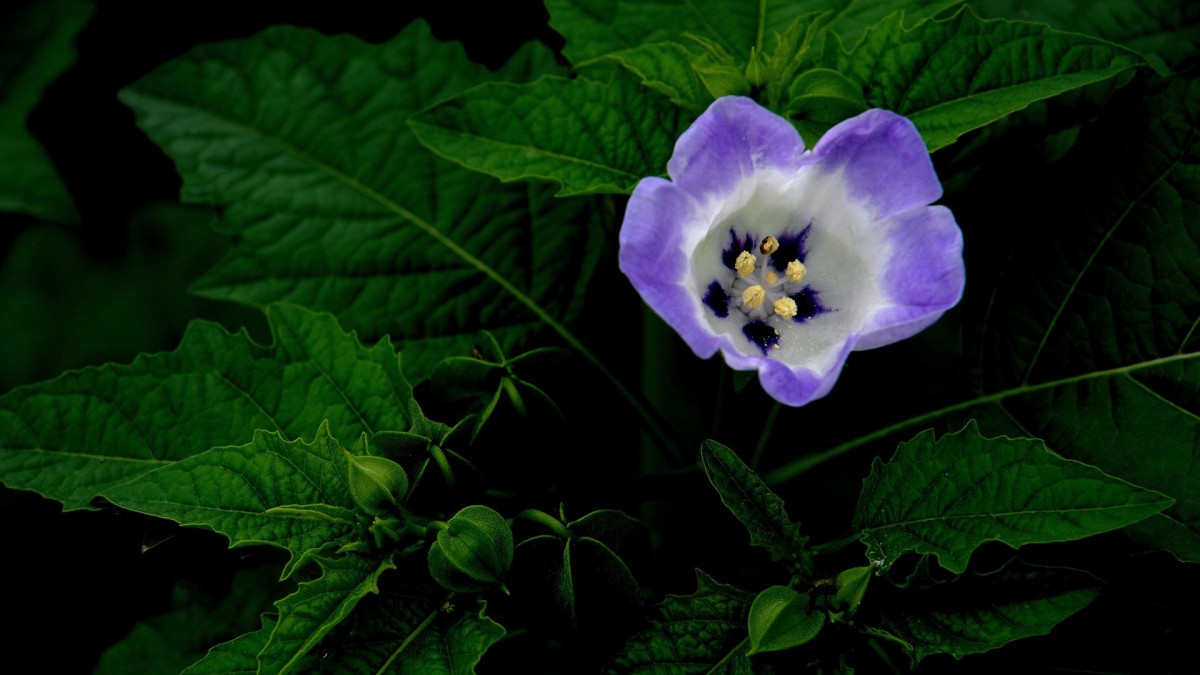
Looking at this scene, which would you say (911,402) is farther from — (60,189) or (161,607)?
(60,189)

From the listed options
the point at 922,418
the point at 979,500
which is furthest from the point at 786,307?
the point at 922,418

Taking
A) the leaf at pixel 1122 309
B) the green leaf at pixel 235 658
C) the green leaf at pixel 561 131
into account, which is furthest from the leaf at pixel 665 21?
the green leaf at pixel 235 658

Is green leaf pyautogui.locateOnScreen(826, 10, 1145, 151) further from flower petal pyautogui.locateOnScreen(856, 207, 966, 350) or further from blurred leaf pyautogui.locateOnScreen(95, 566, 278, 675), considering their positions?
blurred leaf pyautogui.locateOnScreen(95, 566, 278, 675)

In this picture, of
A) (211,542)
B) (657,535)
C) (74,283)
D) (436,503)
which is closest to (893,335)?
(436,503)

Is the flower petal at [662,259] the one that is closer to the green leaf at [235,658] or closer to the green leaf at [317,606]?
the green leaf at [317,606]

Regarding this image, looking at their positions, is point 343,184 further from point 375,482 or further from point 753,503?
point 753,503
